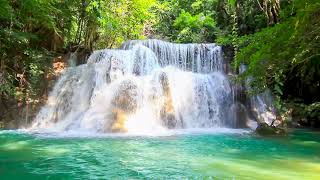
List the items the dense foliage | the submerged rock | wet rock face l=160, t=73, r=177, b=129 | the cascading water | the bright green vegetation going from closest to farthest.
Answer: the bright green vegetation → the submerged rock → the cascading water → wet rock face l=160, t=73, r=177, b=129 → the dense foliage

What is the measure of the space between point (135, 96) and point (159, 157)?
20.9 ft

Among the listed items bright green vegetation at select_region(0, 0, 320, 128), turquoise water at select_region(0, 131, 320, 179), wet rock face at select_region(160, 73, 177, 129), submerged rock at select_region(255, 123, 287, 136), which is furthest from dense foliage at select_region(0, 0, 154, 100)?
submerged rock at select_region(255, 123, 287, 136)

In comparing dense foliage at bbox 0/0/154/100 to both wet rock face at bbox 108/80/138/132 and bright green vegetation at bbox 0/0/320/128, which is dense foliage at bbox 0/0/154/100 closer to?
bright green vegetation at bbox 0/0/320/128

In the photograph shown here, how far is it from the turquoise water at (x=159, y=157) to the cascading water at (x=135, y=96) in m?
2.32

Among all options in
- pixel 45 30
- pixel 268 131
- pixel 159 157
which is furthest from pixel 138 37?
pixel 159 157

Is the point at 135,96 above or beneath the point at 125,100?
above

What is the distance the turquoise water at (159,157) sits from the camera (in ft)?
20.7

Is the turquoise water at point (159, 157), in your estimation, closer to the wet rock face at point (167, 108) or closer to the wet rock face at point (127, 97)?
the wet rock face at point (167, 108)

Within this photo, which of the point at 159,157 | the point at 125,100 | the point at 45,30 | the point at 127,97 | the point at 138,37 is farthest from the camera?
the point at 138,37

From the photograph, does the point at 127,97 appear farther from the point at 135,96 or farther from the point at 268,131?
the point at 268,131

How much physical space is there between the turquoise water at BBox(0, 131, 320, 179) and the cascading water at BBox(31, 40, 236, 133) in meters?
2.32

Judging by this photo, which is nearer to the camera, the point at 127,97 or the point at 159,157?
the point at 159,157

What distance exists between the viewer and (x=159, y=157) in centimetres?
772

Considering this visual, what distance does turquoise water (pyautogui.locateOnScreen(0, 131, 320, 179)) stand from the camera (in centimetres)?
632
